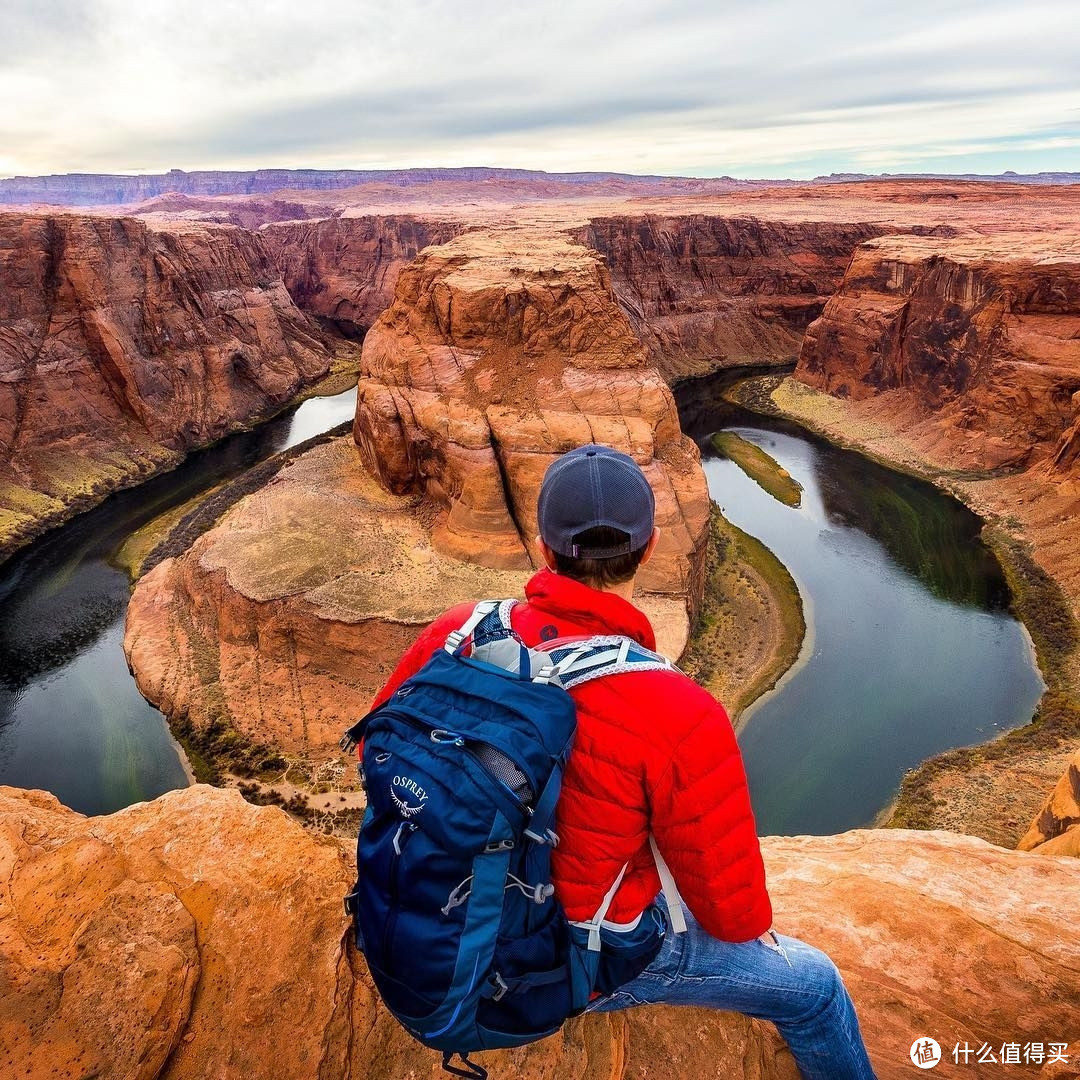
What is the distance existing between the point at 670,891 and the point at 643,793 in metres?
0.64

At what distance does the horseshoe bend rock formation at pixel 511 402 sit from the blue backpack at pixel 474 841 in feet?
67.9

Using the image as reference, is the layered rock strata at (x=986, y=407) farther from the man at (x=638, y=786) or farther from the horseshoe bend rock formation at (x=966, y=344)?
the man at (x=638, y=786)

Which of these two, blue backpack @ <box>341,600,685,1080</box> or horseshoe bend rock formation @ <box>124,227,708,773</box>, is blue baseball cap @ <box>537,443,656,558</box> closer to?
blue backpack @ <box>341,600,685,1080</box>

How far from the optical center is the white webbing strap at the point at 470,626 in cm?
293

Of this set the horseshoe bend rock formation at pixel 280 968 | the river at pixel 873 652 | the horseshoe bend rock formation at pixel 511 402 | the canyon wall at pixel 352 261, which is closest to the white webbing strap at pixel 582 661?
the horseshoe bend rock formation at pixel 280 968

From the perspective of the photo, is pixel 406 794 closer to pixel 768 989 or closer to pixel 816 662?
pixel 768 989

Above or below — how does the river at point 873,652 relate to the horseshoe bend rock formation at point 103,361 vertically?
below

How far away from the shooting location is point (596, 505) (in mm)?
2979

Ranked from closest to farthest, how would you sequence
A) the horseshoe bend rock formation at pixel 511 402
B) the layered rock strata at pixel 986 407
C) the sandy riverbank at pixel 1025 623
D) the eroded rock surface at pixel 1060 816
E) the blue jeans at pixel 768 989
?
the blue jeans at pixel 768 989 < the eroded rock surface at pixel 1060 816 < the sandy riverbank at pixel 1025 623 < the layered rock strata at pixel 986 407 < the horseshoe bend rock formation at pixel 511 402

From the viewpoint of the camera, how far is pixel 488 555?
24562 millimetres

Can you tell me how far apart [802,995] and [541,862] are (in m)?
1.98

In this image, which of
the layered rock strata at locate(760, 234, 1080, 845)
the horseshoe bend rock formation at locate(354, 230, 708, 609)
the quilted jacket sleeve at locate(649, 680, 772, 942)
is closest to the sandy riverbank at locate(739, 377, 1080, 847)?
the layered rock strata at locate(760, 234, 1080, 845)

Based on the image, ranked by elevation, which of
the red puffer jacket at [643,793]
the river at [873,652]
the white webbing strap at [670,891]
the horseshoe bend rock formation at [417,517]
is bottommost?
the river at [873,652]

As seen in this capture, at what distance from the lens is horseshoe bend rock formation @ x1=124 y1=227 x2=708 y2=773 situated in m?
21.7
